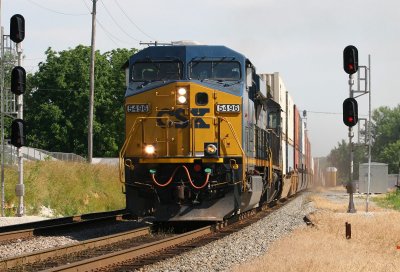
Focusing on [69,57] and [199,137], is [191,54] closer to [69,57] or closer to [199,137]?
[199,137]

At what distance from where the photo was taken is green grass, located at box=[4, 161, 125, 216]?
26.9m

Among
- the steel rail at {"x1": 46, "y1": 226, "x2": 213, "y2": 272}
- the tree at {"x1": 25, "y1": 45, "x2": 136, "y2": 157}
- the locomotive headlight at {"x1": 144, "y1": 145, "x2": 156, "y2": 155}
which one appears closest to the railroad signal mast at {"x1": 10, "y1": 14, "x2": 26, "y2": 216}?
the locomotive headlight at {"x1": 144, "y1": 145, "x2": 156, "y2": 155}

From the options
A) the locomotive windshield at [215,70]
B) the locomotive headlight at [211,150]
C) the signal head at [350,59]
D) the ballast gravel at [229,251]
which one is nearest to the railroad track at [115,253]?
the ballast gravel at [229,251]

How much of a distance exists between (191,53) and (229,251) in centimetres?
561

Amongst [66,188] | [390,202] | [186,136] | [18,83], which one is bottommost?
[390,202]

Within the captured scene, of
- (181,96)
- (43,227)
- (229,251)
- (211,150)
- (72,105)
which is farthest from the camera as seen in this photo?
(72,105)

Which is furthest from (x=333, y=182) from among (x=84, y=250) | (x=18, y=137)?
(x=84, y=250)

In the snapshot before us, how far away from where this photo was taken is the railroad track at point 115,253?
34.8 ft

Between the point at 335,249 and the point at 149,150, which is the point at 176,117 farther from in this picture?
the point at 335,249

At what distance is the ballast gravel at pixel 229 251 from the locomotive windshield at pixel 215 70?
361 cm

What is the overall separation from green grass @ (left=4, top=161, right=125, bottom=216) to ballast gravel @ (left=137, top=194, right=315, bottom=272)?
1134 centimetres

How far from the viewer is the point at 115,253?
36.8ft

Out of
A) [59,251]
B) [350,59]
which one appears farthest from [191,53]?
[350,59]

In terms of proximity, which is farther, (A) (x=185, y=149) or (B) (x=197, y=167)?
(A) (x=185, y=149)
